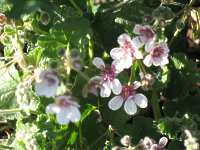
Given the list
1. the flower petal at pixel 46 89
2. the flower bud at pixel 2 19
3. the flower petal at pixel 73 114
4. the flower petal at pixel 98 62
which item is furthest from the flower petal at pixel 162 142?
the flower bud at pixel 2 19

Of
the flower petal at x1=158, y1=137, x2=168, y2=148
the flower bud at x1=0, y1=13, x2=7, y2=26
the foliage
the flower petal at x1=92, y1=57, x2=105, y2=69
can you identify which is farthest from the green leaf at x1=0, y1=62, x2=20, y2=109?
the flower petal at x1=158, y1=137, x2=168, y2=148

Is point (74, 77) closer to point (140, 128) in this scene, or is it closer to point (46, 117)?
point (46, 117)

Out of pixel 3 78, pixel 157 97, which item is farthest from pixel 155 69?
pixel 3 78

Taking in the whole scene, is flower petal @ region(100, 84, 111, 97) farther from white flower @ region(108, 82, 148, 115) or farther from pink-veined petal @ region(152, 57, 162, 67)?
pink-veined petal @ region(152, 57, 162, 67)

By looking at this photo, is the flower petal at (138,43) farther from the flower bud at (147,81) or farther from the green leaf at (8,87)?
the green leaf at (8,87)

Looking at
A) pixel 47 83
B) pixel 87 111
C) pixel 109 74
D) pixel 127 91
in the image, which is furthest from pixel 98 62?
pixel 47 83

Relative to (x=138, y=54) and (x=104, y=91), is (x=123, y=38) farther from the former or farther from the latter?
(x=104, y=91)

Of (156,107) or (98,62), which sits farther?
(156,107)
